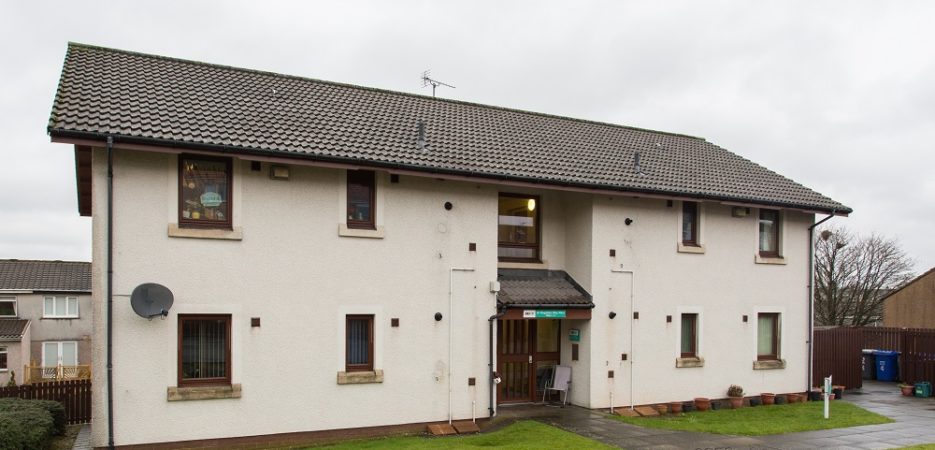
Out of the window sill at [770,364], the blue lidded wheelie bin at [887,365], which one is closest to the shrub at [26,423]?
the window sill at [770,364]

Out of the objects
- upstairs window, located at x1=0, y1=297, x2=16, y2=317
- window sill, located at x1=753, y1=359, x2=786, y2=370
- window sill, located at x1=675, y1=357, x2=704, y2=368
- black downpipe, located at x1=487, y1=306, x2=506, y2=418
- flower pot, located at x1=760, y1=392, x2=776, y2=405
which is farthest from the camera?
upstairs window, located at x1=0, y1=297, x2=16, y2=317

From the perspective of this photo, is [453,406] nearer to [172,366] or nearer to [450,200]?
[450,200]

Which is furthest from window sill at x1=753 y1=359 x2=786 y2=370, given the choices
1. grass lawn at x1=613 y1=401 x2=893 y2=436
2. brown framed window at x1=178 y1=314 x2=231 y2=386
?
brown framed window at x1=178 y1=314 x2=231 y2=386

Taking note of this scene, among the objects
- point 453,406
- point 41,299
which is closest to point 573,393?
point 453,406

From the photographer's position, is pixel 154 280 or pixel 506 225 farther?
pixel 506 225

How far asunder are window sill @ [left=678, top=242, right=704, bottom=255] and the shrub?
13563 millimetres

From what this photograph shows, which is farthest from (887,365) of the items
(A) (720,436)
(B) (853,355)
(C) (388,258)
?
(C) (388,258)

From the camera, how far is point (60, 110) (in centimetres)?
1123

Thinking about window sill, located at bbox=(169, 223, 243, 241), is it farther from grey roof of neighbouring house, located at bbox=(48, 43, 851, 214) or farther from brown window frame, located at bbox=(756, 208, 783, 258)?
brown window frame, located at bbox=(756, 208, 783, 258)

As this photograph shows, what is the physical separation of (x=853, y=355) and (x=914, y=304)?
1772cm

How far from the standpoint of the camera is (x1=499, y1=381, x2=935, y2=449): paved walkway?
486 inches

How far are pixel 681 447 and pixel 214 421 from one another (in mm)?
8128

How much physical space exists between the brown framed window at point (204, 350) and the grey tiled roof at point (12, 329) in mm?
30330

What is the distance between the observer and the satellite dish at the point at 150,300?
433 inches
